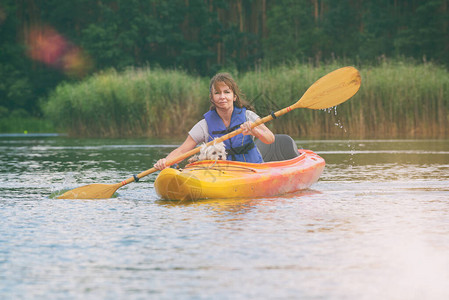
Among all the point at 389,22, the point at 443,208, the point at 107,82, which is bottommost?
the point at 443,208

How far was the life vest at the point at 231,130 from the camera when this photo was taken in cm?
848

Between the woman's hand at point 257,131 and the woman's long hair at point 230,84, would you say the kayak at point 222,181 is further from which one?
the woman's long hair at point 230,84

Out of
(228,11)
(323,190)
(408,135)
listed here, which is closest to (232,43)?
(228,11)

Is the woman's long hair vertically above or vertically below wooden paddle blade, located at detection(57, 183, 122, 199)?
above

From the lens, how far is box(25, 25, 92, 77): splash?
4134cm

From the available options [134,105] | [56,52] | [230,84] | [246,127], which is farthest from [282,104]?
[56,52]

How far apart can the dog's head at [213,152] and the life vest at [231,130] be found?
0.93ft

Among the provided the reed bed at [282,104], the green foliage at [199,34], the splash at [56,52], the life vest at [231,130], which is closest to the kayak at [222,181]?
the life vest at [231,130]

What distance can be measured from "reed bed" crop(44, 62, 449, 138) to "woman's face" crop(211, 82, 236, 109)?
32.4 feet

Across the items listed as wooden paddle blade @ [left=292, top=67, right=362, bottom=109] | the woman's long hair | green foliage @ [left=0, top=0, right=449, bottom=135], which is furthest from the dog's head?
green foliage @ [left=0, top=0, right=449, bottom=135]

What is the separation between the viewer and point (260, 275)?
4504 millimetres

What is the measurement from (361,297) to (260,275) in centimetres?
66

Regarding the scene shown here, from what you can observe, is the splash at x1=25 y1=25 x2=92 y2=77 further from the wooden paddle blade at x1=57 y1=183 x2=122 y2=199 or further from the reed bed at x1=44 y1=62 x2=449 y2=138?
the wooden paddle blade at x1=57 y1=183 x2=122 y2=199

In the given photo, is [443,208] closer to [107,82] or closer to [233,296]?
[233,296]
